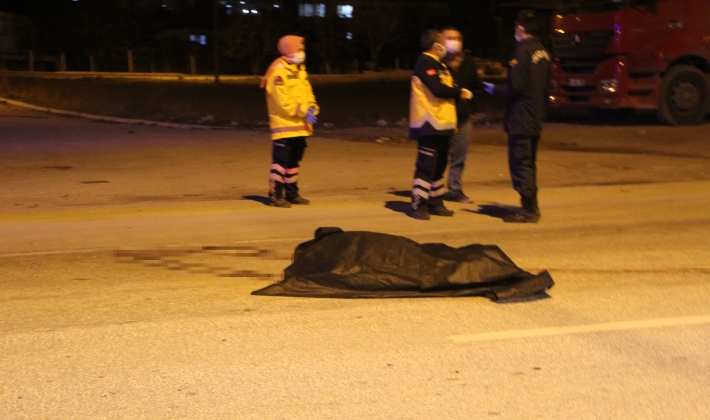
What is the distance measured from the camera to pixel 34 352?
5230 mm

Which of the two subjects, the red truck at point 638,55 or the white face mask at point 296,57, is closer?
the white face mask at point 296,57

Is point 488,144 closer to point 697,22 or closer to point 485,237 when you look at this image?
point 697,22

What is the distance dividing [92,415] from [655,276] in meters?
4.83

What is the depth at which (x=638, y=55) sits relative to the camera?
719 inches

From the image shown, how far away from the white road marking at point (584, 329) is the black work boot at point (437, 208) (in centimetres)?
395

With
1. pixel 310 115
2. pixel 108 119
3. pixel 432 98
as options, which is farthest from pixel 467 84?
pixel 108 119

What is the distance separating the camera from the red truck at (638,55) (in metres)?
18.1

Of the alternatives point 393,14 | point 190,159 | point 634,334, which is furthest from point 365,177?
point 393,14

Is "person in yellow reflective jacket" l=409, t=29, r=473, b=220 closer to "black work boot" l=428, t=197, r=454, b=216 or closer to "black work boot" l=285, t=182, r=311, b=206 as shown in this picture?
"black work boot" l=428, t=197, r=454, b=216

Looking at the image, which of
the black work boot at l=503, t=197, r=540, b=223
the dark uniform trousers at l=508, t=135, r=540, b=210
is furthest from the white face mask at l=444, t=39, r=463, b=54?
the black work boot at l=503, t=197, r=540, b=223

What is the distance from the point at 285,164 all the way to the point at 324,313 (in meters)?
4.11

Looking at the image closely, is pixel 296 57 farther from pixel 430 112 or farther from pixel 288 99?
pixel 430 112

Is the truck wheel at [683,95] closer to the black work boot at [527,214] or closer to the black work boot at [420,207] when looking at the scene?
the black work boot at [527,214]

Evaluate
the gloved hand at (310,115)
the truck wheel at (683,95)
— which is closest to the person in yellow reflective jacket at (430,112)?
the gloved hand at (310,115)
